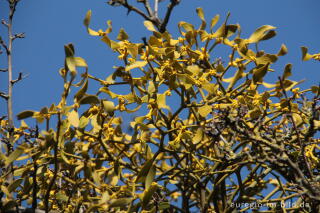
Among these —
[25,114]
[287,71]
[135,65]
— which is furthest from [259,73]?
[25,114]

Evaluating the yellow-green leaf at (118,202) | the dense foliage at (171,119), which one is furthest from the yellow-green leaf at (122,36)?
the yellow-green leaf at (118,202)

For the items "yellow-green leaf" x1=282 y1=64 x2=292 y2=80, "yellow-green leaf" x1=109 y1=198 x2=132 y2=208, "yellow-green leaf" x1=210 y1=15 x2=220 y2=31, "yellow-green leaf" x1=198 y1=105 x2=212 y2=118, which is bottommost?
"yellow-green leaf" x1=109 y1=198 x2=132 y2=208

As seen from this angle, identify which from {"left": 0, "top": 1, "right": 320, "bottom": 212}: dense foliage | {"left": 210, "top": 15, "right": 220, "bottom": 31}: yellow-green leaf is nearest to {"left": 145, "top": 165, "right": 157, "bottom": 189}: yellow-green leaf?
{"left": 0, "top": 1, "right": 320, "bottom": 212}: dense foliage

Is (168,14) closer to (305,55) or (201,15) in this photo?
(201,15)

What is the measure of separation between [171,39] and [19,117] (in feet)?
1.54

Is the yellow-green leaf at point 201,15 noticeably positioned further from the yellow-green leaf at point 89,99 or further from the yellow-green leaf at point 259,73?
the yellow-green leaf at point 89,99

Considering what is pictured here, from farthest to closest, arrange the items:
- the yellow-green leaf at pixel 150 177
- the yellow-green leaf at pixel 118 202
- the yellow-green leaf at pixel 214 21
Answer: the yellow-green leaf at pixel 214 21 < the yellow-green leaf at pixel 150 177 < the yellow-green leaf at pixel 118 202

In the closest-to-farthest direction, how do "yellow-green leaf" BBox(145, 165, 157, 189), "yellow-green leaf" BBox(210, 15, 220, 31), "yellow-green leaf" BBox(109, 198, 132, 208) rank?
"yellow-green leaf" BBox(109, 198, 132, 208) < "yellow-green leaf" BBox(145, 165, 157, 189) < "yellow-green leaf" BBox(210, 15, 220, 31)

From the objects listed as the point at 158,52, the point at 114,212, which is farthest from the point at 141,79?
the point at 114,212

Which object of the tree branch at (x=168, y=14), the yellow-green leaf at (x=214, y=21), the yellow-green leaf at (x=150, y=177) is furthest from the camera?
the tree branch at (x=168, y=14)

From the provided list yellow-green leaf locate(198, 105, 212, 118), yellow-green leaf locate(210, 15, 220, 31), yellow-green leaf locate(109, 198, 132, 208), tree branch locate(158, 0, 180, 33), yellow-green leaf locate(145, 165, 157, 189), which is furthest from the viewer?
tree branch locate(158, 0, 180, 33)

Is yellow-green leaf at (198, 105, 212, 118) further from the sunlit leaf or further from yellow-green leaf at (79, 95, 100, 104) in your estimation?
the sunlit leaf

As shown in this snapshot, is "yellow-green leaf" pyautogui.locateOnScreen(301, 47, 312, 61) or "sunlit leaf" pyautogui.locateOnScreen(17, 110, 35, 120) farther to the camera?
"yellow-green leaf" pyautogui.locateOnScreen(301, 47, 312, 61)

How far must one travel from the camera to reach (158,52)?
116 centimetres
